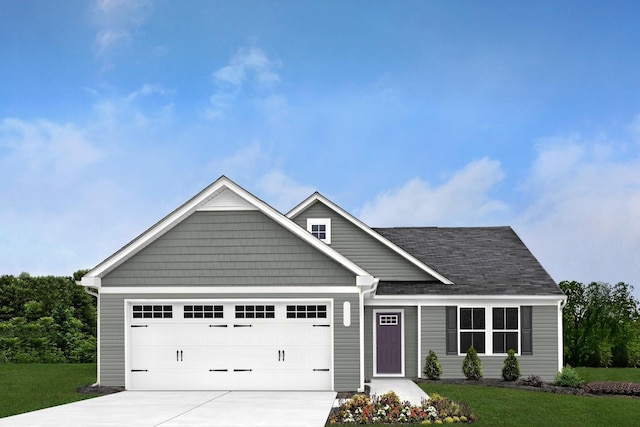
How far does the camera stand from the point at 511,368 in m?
23.1

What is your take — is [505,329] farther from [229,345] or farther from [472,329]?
[229,345]

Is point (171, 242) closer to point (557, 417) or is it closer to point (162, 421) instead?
point (162, 421)

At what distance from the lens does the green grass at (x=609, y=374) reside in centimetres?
2505

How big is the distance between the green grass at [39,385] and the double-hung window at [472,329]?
11.3 meters

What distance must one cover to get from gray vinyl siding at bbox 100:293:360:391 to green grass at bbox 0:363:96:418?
3.79ft

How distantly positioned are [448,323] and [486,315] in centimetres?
122

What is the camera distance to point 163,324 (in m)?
20.4

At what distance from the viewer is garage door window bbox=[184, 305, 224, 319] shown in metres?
20.3

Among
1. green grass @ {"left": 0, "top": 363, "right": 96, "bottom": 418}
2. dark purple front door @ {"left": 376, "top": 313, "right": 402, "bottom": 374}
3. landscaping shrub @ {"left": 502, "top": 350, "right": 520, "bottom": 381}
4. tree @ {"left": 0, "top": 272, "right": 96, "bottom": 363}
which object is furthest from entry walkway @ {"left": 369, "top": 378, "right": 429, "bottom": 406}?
tree @ {"left": 0, "top": 272, "right": 96, "bottom": 363}

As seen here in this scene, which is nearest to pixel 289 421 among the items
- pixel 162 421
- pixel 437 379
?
pixel 162 421

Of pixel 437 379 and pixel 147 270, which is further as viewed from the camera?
pixel 437 379

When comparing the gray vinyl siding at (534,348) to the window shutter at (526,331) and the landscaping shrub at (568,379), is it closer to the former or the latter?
the window shutter at (526,331)

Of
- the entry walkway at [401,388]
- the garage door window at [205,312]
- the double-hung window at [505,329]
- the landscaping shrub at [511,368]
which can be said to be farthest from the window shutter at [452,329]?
the garage door window at [205,312]

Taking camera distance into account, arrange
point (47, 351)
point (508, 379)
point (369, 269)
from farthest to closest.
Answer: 1. point (47, 351)
2. point (369, 269)
3. point (508, 379)
